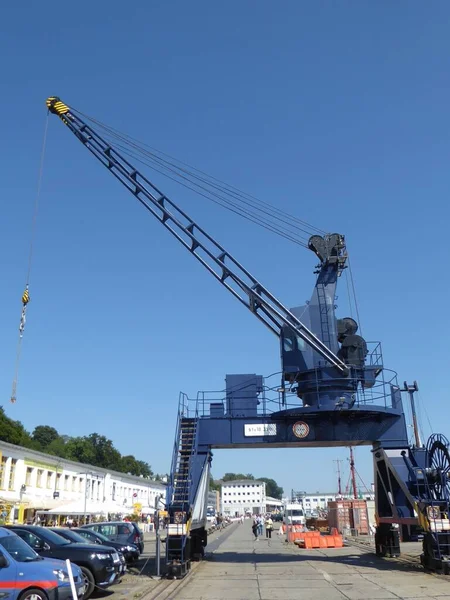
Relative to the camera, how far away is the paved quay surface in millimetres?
13805

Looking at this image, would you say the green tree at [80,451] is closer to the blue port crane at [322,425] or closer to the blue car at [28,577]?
the blue port crane at [322,425]

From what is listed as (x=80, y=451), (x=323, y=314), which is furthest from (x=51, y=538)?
(x=80, y=451)

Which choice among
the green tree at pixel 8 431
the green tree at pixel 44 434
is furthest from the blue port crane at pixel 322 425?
the green tree at pixel 44 434

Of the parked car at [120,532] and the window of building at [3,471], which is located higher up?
the window of building at [3,471]

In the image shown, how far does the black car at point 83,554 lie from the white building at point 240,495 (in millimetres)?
172437

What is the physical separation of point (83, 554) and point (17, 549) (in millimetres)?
2902

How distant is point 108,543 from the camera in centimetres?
1916

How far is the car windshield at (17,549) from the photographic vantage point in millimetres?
10984

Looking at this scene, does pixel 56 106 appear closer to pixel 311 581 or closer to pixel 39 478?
pixel 311 581

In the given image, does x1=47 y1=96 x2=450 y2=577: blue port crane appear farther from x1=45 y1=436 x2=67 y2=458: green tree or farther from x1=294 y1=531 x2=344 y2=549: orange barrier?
x1=45 y1=436 x2=67 y2=458: green tree

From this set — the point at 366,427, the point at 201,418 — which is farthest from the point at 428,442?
the point at 201,418

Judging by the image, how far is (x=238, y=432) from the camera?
73.4 ft

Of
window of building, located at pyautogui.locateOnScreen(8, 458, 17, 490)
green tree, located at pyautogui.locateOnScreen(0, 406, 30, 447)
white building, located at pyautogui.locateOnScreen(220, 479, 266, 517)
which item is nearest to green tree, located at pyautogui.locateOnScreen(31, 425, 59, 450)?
green tree, located at pyautogui.locateOnScreen(0, 406, 30, 447)

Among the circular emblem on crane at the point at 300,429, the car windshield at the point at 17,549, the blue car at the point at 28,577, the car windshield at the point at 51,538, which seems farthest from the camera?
the circular emblem on crane at the point at 300,429
